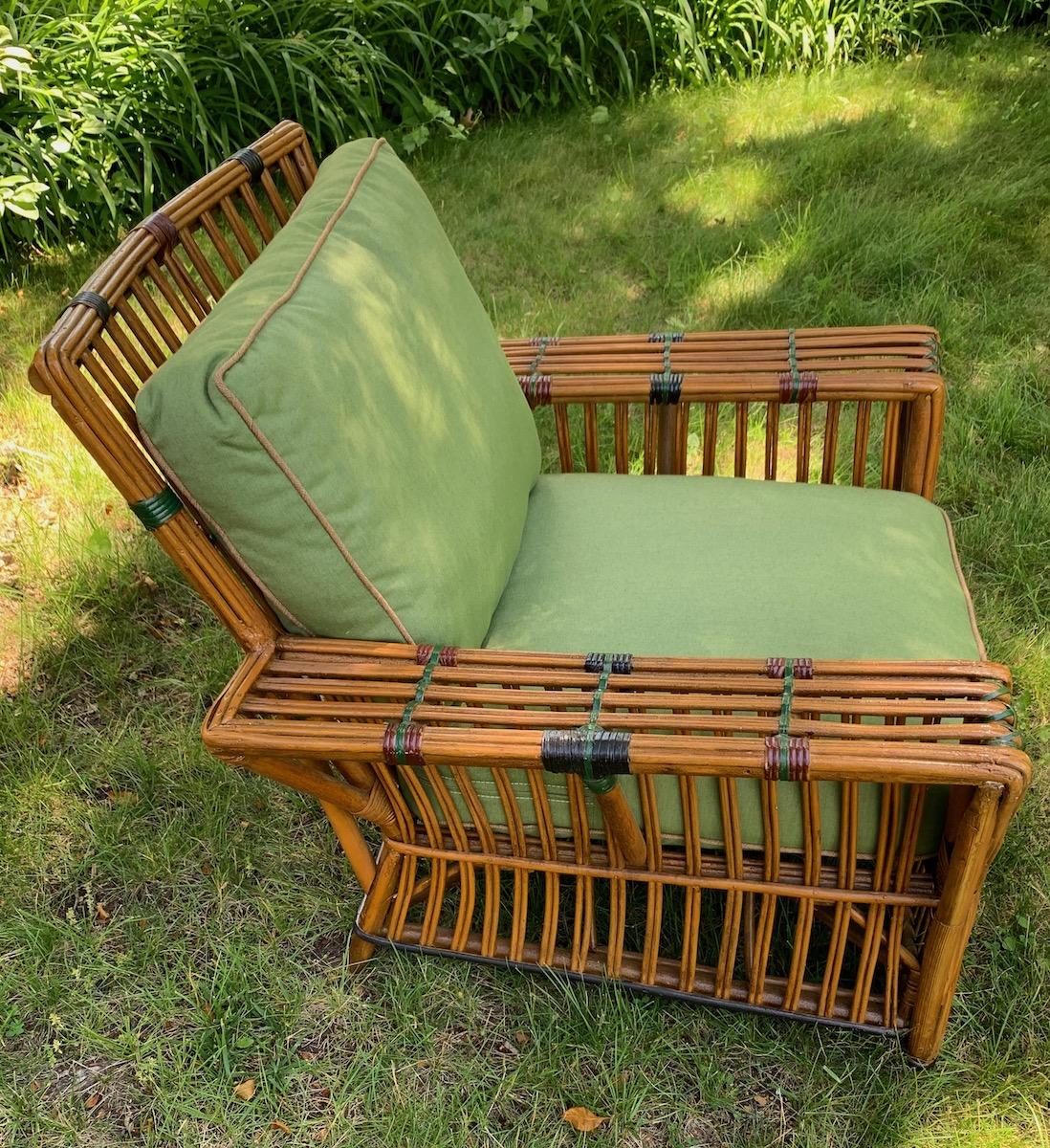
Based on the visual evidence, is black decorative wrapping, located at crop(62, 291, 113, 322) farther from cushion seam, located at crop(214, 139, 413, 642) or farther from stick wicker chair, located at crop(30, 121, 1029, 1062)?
cushion seam, located at crop(214, 139, 413, 642)

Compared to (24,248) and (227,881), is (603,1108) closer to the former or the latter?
(227,881)

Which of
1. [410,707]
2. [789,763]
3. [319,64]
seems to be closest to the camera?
[789,763]

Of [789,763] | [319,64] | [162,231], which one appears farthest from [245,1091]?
[319,64]

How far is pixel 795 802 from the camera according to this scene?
1.30 m

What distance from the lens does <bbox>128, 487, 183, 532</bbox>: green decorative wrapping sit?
117 cm

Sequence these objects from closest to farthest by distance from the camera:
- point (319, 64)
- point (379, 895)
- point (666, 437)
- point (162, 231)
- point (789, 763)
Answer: point (789, 763), point (162, 231), point (379, 895), point (666, 437), point (319, 64)

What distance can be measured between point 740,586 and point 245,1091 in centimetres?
98

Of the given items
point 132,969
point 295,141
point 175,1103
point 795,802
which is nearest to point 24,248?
point 295,141

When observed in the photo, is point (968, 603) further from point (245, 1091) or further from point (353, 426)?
point (245, 1091)

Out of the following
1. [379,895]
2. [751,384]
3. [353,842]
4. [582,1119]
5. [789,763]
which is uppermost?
[789,763]

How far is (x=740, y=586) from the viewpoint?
1.48 meters

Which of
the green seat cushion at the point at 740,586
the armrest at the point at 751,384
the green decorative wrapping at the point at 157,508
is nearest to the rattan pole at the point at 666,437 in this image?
the armrest at the point at 751,384

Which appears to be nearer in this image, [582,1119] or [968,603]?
[582,1119]

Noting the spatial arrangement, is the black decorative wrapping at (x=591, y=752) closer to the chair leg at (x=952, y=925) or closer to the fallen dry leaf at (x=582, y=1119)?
the chair leg at (x=952, y=925)
